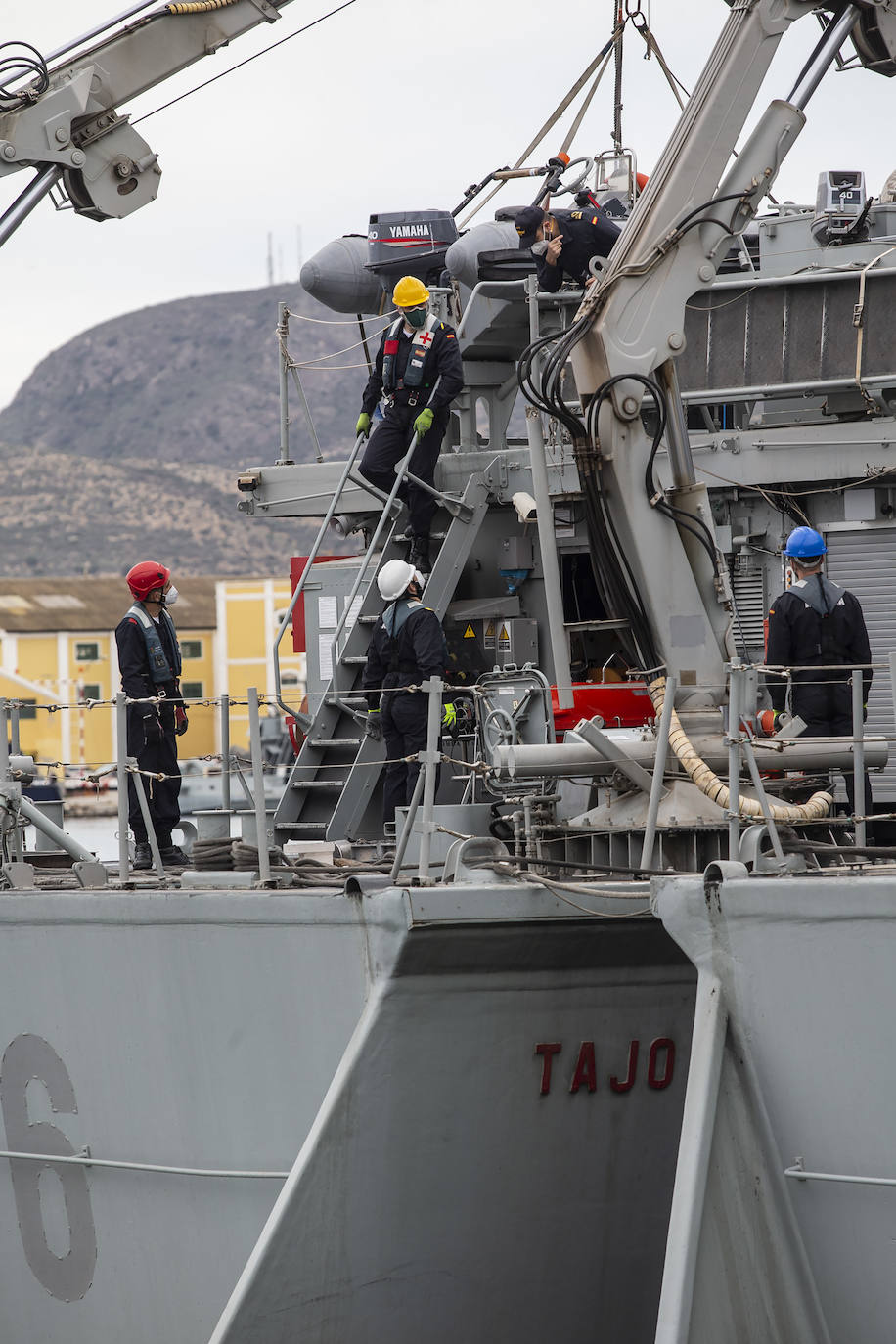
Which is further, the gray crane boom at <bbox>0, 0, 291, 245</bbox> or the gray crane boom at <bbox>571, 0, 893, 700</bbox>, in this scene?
the gray crane boom at <bbox>0, 0, 291, 245</bbox>

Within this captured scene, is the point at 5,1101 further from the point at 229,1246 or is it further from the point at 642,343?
the point at 642,343

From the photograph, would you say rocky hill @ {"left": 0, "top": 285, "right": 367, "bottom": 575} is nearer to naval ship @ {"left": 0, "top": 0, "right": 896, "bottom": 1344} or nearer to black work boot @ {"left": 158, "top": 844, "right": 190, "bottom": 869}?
black work boot @ {"left": 158, "top": 844, "right": 190, "bottom": 869}

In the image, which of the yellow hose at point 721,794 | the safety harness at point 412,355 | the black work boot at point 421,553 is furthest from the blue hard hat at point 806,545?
the safety harness at point 412,355

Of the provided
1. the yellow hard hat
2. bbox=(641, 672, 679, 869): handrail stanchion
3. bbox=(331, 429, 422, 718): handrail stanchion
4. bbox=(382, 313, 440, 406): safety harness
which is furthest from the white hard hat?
bbox=(641, 672, 679, 869): handrail stanchion

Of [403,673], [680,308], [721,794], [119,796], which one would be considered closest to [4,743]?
[119,796]

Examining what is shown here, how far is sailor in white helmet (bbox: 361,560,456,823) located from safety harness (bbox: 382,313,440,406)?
4.89 ft

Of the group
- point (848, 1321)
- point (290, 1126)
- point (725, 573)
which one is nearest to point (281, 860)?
point (290, 1126)

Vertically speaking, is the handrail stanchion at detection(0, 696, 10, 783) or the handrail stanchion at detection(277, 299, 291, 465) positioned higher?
the handrail stanchion at detection(277, 299, 291, 465)

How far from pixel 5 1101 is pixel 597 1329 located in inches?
112

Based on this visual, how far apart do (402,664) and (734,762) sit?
9.11ft

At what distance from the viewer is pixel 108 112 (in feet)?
32.9

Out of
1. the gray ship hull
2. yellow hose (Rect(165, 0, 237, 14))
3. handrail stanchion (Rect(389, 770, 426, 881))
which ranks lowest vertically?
the gray ship hull

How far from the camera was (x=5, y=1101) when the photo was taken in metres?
8.05

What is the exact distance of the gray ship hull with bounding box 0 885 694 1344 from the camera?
6.50m
